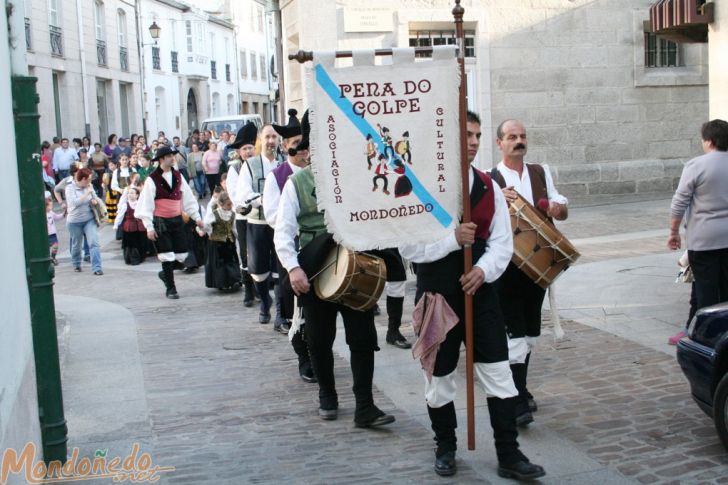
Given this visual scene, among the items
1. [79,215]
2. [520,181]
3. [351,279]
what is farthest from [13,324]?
[79,215]

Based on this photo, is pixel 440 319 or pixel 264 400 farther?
pixel 264 400

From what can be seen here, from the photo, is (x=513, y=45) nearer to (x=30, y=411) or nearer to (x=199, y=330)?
(x=199, y=330)

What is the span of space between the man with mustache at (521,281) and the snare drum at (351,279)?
77 cm

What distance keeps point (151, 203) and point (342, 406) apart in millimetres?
5760

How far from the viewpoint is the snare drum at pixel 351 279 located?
563 cm

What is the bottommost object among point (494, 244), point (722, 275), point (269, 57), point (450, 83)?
point (722, 275)

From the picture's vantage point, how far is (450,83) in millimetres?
4762

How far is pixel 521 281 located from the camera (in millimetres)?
5539

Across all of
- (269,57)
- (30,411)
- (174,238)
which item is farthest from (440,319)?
(269,57)

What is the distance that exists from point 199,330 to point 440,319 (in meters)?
5.11

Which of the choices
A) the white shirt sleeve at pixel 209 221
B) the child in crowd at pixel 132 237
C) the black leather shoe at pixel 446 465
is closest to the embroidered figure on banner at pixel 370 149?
the black leather shoe at pixel 446 465

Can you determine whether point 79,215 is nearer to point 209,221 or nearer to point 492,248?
point 209,221

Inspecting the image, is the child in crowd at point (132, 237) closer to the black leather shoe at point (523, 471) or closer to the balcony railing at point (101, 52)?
the black leather shoe at point (523, 471)

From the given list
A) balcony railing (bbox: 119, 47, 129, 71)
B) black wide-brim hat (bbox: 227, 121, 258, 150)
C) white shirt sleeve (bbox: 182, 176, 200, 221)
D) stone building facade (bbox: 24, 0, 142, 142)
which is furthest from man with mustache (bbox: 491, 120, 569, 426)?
balcony railing (bbox: 119, 47, 129, 71)
